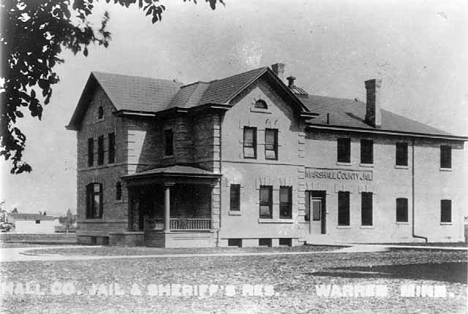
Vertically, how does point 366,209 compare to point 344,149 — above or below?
below

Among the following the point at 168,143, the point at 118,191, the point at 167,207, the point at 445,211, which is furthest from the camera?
the point at 445,211

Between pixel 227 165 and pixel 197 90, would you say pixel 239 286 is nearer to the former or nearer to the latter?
pixel 227 165

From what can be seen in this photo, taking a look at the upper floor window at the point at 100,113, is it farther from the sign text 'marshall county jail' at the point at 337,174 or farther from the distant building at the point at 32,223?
the distant building at the point at 32,223

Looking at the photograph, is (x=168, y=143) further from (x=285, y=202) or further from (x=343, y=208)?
(x=343, y=208)

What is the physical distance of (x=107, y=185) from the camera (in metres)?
34.3

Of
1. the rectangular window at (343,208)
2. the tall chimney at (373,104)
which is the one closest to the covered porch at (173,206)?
the rectangular window at (343,208)

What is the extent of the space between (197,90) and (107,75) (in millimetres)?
4825

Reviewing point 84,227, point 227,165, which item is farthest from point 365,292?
point 84,227

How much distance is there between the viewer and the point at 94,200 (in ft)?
118

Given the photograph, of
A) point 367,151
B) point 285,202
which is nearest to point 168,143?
point 285,202

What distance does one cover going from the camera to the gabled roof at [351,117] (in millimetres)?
35688

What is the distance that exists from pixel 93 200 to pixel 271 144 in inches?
405

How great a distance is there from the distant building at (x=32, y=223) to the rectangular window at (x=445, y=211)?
235ft

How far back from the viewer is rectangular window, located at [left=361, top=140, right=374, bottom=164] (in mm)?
36253
